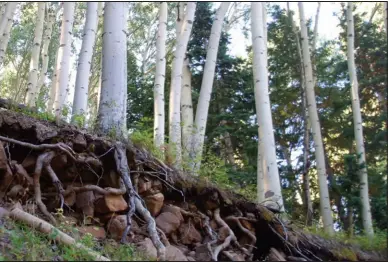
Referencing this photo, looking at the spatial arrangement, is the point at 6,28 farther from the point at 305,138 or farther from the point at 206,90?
the point at 305,138

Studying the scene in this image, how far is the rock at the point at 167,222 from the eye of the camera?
13.3ft

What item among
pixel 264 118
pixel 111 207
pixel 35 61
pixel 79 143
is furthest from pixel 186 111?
pixel 35 61

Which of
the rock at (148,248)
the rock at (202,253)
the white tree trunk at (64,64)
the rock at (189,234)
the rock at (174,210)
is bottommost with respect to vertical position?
the rock at (202,253)

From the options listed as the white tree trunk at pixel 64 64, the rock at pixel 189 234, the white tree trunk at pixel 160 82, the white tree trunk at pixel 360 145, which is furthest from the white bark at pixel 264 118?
the white tree trunk at pixel 64 64

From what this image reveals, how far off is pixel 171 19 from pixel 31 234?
19.4 metres

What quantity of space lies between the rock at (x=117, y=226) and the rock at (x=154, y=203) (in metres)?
0.48

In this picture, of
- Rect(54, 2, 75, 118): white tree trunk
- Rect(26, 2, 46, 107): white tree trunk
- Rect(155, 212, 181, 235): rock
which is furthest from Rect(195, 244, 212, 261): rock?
Rect(26, 2, 46, 107): white tree trunk

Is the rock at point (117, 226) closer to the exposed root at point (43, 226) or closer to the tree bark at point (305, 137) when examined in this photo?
the exposed root at point (43, 226)

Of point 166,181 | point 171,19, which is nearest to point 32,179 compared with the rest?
point 166,181

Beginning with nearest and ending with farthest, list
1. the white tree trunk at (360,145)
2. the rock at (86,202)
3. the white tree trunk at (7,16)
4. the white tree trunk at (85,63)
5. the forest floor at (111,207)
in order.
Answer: the forest floor at (111,207)
the rock at (86,202)
the white tree trunk at (85,63)
the white tree trunk at (360,145)
the white tree trunk at (7,16)

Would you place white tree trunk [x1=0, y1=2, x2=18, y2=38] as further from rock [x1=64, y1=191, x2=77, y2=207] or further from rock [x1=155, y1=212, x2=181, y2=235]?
rock [x1=155, y1=212, x2=181, y2=235]

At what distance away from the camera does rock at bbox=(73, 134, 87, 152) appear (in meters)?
4.12

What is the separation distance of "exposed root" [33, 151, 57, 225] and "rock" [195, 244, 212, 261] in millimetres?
1423

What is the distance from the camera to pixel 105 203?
3877mm
